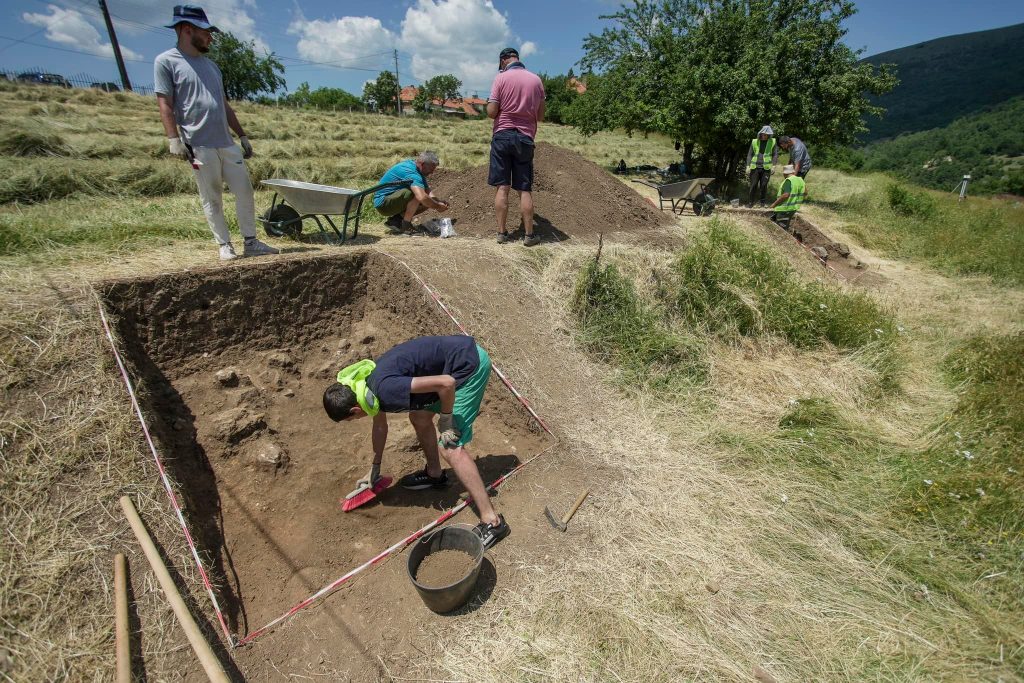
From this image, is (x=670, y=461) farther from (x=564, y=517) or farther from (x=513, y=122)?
(x=513, y=122)

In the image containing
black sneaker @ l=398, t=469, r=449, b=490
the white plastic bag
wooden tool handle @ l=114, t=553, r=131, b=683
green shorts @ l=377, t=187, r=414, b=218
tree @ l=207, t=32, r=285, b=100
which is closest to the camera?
wooden tool handle @ l=114, t=553, r=131, b=683

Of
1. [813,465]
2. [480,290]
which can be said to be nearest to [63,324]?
[480,290]

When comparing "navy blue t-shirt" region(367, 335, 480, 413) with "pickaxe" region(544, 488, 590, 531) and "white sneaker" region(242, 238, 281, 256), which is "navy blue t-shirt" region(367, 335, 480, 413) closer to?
"pickaxe" region(544, 488, 590, 531)

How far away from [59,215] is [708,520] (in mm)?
7378

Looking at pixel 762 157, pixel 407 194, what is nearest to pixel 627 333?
pixel 407 194

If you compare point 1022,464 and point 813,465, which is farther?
point 813,465

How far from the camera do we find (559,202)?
7.14 metres

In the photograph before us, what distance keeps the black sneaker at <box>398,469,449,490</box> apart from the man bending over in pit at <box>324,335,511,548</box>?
1.73 ft

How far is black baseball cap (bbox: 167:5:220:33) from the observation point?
382 cm

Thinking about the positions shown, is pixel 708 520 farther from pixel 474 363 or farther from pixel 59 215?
pixel 59 215

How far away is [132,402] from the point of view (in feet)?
9.80

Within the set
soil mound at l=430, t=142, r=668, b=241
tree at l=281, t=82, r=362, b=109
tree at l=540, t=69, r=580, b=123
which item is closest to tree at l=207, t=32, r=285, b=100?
tree at l=281, t=82, r=362, b=109

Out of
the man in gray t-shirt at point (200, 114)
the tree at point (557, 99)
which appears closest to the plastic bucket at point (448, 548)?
the man in gray t-shirt at point (200, 114)

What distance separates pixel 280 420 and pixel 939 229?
12925mm
